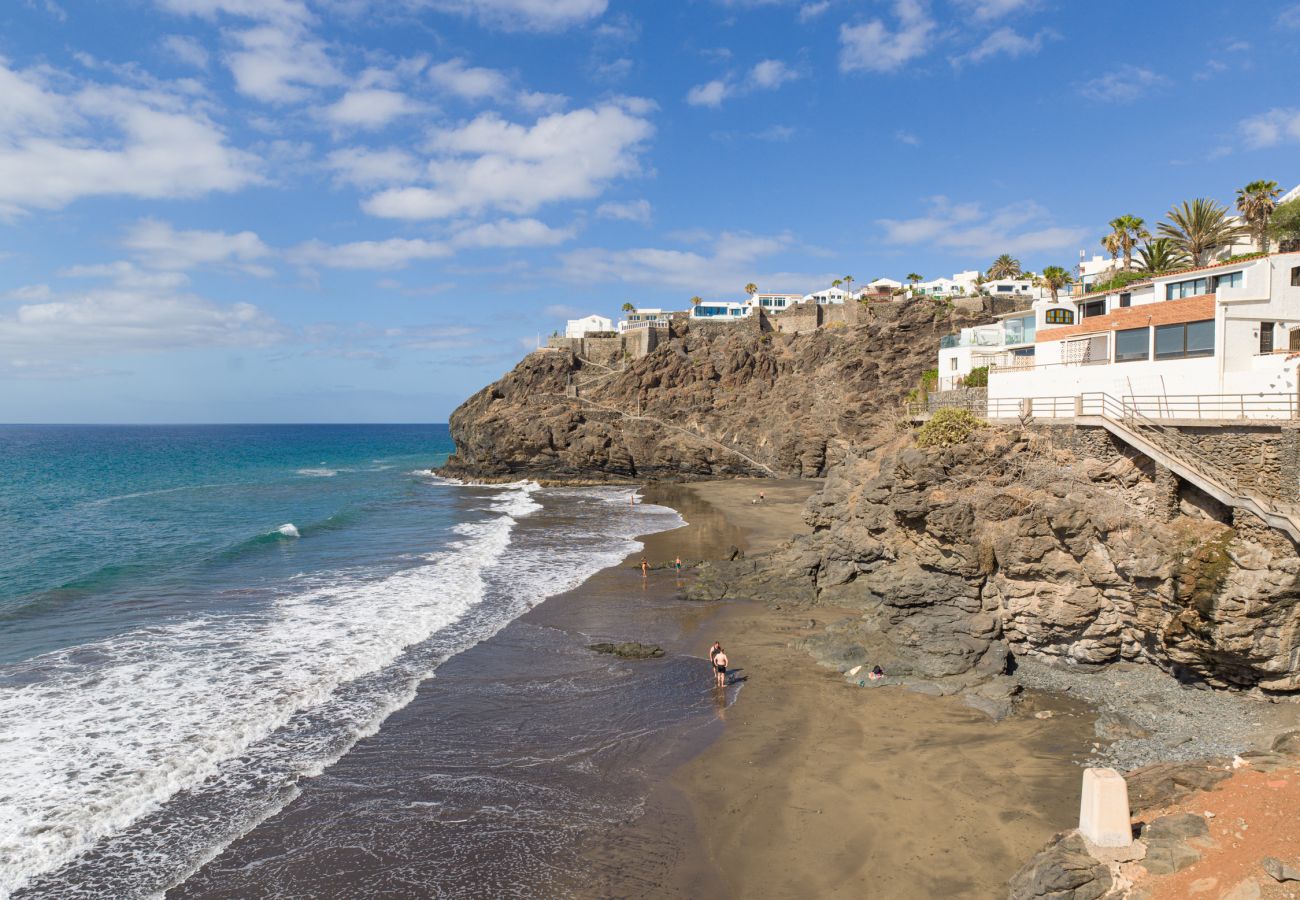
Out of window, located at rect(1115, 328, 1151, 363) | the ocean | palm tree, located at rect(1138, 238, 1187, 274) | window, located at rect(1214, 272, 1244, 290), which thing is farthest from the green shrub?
palm tree, located at rect(1138, 238, 1187, 274)

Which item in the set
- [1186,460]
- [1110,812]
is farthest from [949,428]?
[1110,812]

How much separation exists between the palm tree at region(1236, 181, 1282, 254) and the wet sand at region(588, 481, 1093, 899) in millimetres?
30281

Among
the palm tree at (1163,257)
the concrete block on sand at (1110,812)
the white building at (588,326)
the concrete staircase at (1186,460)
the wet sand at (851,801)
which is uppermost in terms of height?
the white building at (588,326)

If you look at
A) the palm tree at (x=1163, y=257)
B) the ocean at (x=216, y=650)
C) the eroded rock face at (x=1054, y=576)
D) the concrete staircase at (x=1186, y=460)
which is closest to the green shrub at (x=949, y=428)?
the eroded rock face at (x=1054, y=576)

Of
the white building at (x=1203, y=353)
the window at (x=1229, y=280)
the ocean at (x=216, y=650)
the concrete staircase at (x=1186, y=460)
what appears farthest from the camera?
the window at (x=1229, y=280)

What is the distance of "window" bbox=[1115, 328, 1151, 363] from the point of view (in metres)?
22.2

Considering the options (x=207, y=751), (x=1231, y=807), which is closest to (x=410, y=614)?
(x=207, y=751)

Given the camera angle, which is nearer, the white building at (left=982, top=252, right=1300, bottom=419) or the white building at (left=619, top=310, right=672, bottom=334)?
the white building at (left=982, top=252, right=1300, bottom=419)

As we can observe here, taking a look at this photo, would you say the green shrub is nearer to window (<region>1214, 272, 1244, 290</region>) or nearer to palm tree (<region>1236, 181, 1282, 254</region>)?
window (<region>1214, 272, 1244, 290</region>)

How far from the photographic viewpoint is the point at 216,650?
2305cm

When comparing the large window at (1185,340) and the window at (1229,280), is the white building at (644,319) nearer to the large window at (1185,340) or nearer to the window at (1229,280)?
the window at (1229,280)

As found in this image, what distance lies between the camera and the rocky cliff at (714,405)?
6969 cm

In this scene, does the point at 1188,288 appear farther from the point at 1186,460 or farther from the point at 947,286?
the point at 947,286

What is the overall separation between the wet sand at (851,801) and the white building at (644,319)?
77.8 meters
